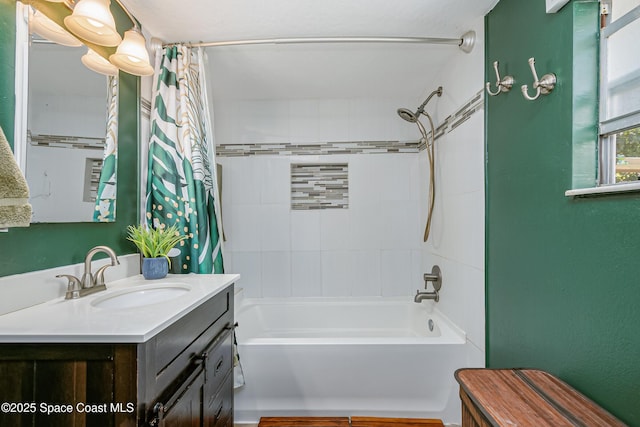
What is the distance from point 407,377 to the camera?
174 centimetres

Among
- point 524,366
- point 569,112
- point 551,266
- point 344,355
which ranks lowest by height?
point 344,355

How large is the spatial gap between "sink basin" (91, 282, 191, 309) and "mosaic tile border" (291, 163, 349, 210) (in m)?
1.45

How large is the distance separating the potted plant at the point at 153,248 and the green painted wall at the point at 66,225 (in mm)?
118

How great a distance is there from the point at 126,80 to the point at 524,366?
89.9 inches

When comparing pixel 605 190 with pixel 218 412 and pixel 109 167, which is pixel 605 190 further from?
pixel 109 167

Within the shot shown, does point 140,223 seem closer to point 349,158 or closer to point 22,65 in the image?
point 22,65

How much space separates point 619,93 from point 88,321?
5.65 ft

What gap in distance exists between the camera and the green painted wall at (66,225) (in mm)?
961

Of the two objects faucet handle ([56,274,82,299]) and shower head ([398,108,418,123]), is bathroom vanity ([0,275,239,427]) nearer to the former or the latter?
faucet handle ([56,274,82,299])

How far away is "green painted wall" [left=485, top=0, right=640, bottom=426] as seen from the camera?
2.80ft

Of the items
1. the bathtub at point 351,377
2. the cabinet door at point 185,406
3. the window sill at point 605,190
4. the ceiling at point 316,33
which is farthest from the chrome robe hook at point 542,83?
the cabinet door at point 185,406

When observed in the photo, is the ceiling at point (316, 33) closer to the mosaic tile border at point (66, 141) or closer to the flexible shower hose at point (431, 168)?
the flexible shower hose at point (431, 168)

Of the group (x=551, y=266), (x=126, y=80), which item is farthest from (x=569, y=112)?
(x=126, y=80)

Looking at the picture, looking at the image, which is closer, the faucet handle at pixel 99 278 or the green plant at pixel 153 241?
the faucet handle at pixel 99 278
